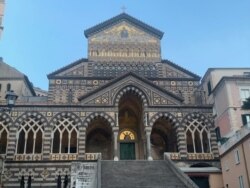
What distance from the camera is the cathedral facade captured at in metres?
31.1

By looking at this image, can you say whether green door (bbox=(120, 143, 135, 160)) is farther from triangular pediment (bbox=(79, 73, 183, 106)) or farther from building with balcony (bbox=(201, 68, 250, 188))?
building with balcony (bbox=(201, 68, 250, 188))

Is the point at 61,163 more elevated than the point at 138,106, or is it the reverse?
the point at 138,106

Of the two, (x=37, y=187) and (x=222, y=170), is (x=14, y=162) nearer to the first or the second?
(x=37, y=187)

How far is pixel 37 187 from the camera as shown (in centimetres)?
2938

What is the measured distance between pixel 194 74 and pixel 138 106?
837 cm

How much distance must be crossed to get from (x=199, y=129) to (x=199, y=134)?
19.2 inches

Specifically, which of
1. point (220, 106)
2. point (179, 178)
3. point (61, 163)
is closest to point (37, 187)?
point (61, 163)

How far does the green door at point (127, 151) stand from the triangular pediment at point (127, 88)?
5.08 m

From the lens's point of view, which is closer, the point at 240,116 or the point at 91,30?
the point at 240,116

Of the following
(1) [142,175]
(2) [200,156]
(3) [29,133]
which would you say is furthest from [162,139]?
(3) [29,133]

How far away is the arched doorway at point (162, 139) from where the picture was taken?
35000 millimetres

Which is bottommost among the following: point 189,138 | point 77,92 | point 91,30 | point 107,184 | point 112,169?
point 107,184

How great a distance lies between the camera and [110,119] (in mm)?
33000

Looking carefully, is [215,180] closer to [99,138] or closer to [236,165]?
[236,165]
